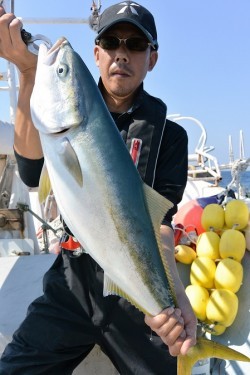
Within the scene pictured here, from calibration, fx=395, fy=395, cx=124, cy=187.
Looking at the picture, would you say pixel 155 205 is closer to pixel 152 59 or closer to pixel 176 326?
pixel 176 326

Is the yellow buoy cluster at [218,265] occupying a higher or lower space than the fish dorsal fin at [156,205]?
lower

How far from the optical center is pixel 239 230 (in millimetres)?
3457

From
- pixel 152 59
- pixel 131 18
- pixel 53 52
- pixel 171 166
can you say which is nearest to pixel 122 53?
pixel 131 18

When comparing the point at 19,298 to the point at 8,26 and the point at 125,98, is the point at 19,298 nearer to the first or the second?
the point at 125,98

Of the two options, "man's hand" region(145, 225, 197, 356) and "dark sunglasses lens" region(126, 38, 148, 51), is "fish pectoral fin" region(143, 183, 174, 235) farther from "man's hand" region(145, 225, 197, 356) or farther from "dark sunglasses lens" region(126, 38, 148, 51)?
"dark sunglasses lens" region(126, 38, 148, 51)

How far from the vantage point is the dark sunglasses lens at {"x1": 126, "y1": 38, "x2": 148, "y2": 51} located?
79.6 inches

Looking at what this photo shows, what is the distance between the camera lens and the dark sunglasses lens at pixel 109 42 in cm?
203

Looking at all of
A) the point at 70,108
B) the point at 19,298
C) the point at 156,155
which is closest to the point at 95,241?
the point at 70,108

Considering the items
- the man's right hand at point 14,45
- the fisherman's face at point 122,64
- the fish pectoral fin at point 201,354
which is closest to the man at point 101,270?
the fisherman's face at point 122,64

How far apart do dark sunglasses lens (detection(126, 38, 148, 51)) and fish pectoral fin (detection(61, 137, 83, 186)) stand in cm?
84

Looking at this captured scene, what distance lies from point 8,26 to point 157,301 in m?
1.30

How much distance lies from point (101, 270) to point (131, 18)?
1308 mm

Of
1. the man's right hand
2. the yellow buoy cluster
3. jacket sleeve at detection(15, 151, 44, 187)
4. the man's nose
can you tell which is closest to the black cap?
the man's nose

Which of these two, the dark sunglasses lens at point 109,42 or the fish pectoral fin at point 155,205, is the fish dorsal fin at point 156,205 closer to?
the fish pectoral fin at point 155,205
